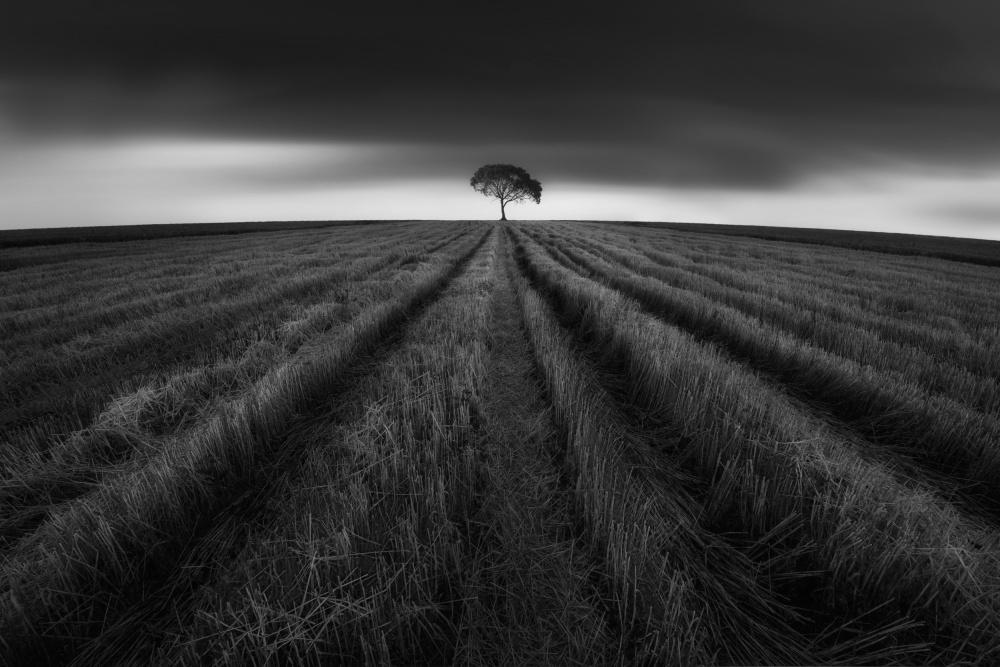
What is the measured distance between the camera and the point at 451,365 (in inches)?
153

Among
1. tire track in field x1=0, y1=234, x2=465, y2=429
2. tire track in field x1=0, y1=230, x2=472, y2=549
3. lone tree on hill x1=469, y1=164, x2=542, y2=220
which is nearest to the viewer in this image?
tire track in field x1=0, y1=230, x2=472, y2=549

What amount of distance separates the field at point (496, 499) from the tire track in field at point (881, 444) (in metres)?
0.02

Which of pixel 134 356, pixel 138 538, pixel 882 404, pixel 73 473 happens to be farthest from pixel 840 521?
pixel 134 356

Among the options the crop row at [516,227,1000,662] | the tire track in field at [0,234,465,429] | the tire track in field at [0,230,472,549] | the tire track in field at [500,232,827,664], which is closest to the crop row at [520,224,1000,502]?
the crop row at [516,227,1000,662]

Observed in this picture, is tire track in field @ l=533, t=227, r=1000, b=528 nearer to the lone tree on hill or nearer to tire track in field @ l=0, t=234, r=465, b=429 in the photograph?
tire track in field @ l=0, t=234, r=465, b=429

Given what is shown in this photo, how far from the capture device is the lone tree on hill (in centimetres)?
8244

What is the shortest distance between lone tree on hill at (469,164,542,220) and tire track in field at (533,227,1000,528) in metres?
83.0

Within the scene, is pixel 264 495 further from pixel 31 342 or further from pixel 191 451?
pixel 31 342

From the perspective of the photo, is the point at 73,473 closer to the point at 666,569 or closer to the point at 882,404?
the point at 666,569

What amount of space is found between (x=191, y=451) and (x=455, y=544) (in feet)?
6.22

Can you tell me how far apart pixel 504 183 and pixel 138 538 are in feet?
286

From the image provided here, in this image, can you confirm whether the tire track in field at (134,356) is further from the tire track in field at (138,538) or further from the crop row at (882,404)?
the crop row at (882,404)

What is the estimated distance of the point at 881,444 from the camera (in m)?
3.14

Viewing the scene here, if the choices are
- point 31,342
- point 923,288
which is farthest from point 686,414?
point 923,288
